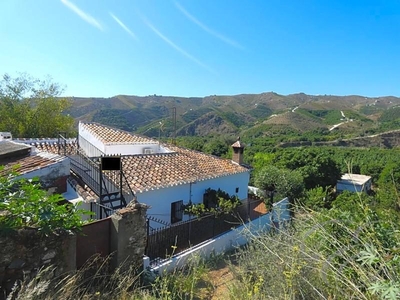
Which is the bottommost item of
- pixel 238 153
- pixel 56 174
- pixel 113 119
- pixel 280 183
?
pixel 280 183

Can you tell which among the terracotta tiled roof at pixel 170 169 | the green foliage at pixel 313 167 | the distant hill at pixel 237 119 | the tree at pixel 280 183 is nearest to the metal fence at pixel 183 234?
the terracotta tiled roof at pixel 170 169

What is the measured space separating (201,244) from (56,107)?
66.3 ft

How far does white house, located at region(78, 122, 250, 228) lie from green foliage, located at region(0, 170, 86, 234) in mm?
5815

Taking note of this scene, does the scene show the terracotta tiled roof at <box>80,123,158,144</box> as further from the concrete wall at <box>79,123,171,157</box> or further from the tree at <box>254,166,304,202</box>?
the tree at <box>254,166,304,202</box>

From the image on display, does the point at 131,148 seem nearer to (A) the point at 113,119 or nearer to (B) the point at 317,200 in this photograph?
(B) the point at 317,200

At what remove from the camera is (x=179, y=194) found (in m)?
12.3

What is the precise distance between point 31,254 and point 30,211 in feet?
2.28

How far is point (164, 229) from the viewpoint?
28.7ft

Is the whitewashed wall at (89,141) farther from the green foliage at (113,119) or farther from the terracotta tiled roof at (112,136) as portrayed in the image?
the green foliage at (113,119)

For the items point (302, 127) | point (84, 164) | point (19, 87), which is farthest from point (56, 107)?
point (302, 127)

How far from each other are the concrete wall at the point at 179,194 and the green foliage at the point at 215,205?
1.33ft

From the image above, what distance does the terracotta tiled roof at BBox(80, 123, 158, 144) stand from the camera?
1661cm

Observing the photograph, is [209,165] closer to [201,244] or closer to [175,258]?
[201,244]

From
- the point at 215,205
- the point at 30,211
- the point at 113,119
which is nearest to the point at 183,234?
the point at 215,205
